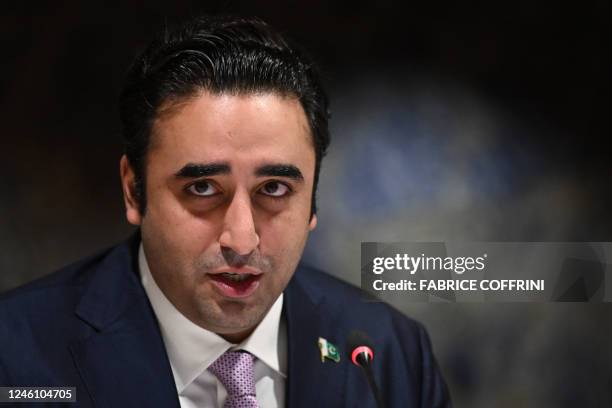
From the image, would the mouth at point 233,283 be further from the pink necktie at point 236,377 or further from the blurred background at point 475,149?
the blurred background at point 475,149

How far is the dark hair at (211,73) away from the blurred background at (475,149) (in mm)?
353

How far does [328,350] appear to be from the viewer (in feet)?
5.71

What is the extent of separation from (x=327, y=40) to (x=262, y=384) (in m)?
0.91

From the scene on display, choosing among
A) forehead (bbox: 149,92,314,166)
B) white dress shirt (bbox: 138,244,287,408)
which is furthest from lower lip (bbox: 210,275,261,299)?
forehead (bbox: 149,92,314,166)

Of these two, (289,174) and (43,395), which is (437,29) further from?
(43,395)

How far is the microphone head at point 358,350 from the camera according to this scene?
158 cm

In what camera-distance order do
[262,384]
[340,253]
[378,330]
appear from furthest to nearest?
[340,253] < [378,330] < [262,384]

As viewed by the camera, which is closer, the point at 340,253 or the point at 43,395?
the point at 43,395

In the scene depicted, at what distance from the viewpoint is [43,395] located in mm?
1565

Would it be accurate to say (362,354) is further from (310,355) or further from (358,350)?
(310,355)

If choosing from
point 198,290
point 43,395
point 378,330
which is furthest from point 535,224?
point 43,395

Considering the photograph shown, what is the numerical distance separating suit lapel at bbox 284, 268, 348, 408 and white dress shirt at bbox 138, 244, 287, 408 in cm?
5

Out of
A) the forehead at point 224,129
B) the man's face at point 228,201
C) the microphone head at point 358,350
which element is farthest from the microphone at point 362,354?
the forehead at point 224,129

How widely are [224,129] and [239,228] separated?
0.65 ft
